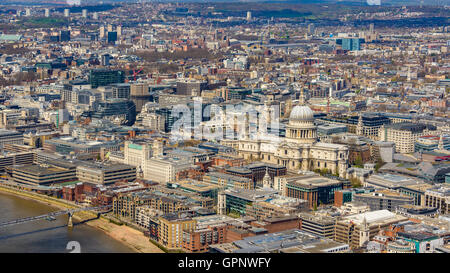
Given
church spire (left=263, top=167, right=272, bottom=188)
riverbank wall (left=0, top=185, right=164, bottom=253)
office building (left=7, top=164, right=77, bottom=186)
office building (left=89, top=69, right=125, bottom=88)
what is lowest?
riverbank wall (left=0, top=185, right=164, bottom=253)

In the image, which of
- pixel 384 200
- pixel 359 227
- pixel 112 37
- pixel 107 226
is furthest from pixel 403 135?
pixel 112 37

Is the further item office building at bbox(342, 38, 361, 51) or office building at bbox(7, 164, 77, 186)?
office building at bbox(342, 38, 361, 51)

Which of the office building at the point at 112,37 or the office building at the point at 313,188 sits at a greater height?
the office building at the point at 112,37

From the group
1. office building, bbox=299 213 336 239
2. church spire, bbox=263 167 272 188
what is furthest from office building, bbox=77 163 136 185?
office building, bbox=299 213 336 239

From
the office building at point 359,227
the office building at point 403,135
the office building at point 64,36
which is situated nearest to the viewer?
the office building at point 359,227

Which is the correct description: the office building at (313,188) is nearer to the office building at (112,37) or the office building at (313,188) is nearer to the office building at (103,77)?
the office building at (103,77)

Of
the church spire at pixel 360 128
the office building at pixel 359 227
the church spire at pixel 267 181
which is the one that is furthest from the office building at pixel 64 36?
the office building at pixel 359 227

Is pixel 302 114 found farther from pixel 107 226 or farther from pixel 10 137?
pixel 10 137

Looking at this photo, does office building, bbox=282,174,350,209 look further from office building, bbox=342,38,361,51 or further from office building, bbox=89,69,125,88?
office building, bbox=342,38,361,51

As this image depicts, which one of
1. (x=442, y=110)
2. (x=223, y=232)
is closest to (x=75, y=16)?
(x=442, y=110)
